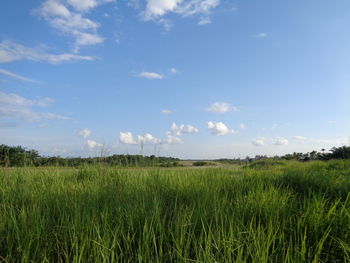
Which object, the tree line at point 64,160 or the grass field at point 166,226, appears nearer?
the grass field at point 166,226

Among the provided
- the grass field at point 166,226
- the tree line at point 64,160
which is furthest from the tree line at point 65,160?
the grass field at point 166,226

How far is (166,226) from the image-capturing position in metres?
2.42

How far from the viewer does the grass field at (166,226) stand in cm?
187

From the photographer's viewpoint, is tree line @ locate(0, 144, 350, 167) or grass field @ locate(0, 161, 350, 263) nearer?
grass field @ locate(0, 161, 350, 263)

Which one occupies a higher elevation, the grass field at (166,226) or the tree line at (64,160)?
the tree line at (64,160)

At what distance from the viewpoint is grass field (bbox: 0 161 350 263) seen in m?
1.87

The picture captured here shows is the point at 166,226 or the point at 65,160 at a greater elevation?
the point at 65,160

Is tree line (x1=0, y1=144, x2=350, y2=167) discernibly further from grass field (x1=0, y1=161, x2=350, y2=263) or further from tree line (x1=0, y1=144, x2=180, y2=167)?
grass field (x1=0, y1=161, x2=350, y2=263)

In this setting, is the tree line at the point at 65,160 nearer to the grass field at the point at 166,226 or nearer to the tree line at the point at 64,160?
the tree line at the point at 64,160

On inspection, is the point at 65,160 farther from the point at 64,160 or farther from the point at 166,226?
the point at 166,226

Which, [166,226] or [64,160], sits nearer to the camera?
[166,226]

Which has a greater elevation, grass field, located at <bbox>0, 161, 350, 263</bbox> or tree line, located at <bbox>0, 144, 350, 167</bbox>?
tree line, located at <bbox>0, 144, 350, 167</bbox>

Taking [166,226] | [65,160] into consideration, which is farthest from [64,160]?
[166,226]

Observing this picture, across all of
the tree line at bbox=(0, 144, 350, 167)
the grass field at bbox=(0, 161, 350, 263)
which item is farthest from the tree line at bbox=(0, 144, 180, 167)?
the grass field at bbox=(0, 161, 350, 263)
